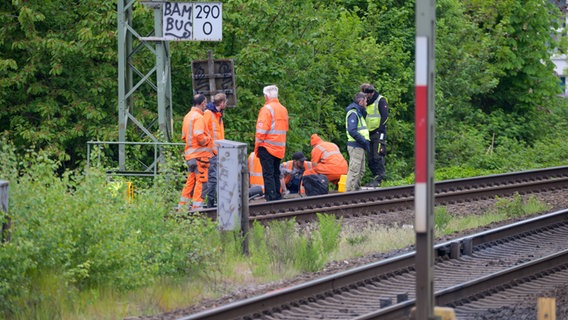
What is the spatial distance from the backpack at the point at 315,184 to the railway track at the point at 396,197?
1045 mm

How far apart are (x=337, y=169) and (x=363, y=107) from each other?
48.1 inches

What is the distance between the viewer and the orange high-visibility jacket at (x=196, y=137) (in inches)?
646

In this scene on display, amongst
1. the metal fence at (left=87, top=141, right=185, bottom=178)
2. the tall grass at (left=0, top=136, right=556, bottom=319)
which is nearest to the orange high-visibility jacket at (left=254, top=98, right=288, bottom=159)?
the metal fence at (left=87, top=141, right=185, bottom=178)

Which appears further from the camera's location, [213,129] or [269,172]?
[269,172]

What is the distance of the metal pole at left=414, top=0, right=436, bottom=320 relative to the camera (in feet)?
22.3

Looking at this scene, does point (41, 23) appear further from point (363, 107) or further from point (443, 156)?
point (443, 156)

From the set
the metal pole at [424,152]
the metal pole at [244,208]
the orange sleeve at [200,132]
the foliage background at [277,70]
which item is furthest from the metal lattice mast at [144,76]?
the metal pole at [424,152]

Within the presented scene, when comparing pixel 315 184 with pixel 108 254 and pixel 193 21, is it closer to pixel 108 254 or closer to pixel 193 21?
pixel 193 21

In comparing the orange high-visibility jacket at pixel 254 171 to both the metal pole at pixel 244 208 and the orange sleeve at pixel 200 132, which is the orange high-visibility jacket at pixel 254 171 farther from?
the metal pole at pixel 244 208

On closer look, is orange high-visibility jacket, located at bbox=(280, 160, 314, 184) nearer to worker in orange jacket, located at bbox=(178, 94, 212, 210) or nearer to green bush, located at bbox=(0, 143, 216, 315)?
worker in orange jacket, located at bbox=(178, 94, 212, 210)

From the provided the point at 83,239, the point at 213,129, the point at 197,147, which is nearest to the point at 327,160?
the point at 213,129

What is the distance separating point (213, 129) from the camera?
16.6m

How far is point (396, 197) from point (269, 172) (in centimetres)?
210

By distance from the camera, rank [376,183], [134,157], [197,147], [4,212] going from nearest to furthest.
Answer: [4,212] < [197,147] < [376,183] < [134,157]
